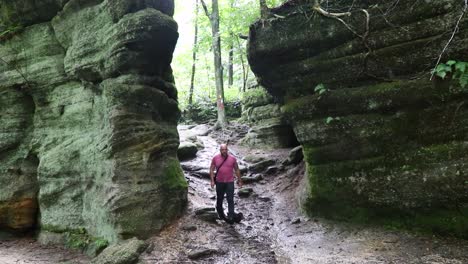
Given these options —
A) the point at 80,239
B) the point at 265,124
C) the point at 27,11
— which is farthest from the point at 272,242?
the point at 27,11

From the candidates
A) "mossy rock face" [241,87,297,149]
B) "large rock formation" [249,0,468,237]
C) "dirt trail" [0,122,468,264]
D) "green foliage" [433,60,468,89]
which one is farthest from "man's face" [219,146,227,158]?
"green foliage" [433,60,468,89]

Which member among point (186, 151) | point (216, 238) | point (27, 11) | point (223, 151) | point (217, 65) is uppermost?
point (27, 11)

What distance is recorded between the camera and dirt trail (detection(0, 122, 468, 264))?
6458mm

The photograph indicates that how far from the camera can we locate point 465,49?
7055 mm

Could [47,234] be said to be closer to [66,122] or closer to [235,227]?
[66,122]

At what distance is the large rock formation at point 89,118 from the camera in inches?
344

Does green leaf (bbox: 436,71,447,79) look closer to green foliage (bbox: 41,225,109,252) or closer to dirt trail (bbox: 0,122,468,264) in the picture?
dirt trail (bbox: 0,122,468,264)

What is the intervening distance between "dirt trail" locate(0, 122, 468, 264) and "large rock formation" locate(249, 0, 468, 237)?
59 cm

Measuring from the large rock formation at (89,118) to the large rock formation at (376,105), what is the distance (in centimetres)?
324

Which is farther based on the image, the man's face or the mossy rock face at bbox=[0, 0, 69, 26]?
the mossy rock face at bbox=[0, 0, 69, 26]

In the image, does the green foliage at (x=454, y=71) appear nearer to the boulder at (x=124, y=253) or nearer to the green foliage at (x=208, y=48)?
the boulder at (x=124, y=253)

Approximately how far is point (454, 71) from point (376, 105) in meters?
1.71

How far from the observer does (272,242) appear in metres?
8.23

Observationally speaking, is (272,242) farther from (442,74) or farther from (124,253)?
(442,74)
